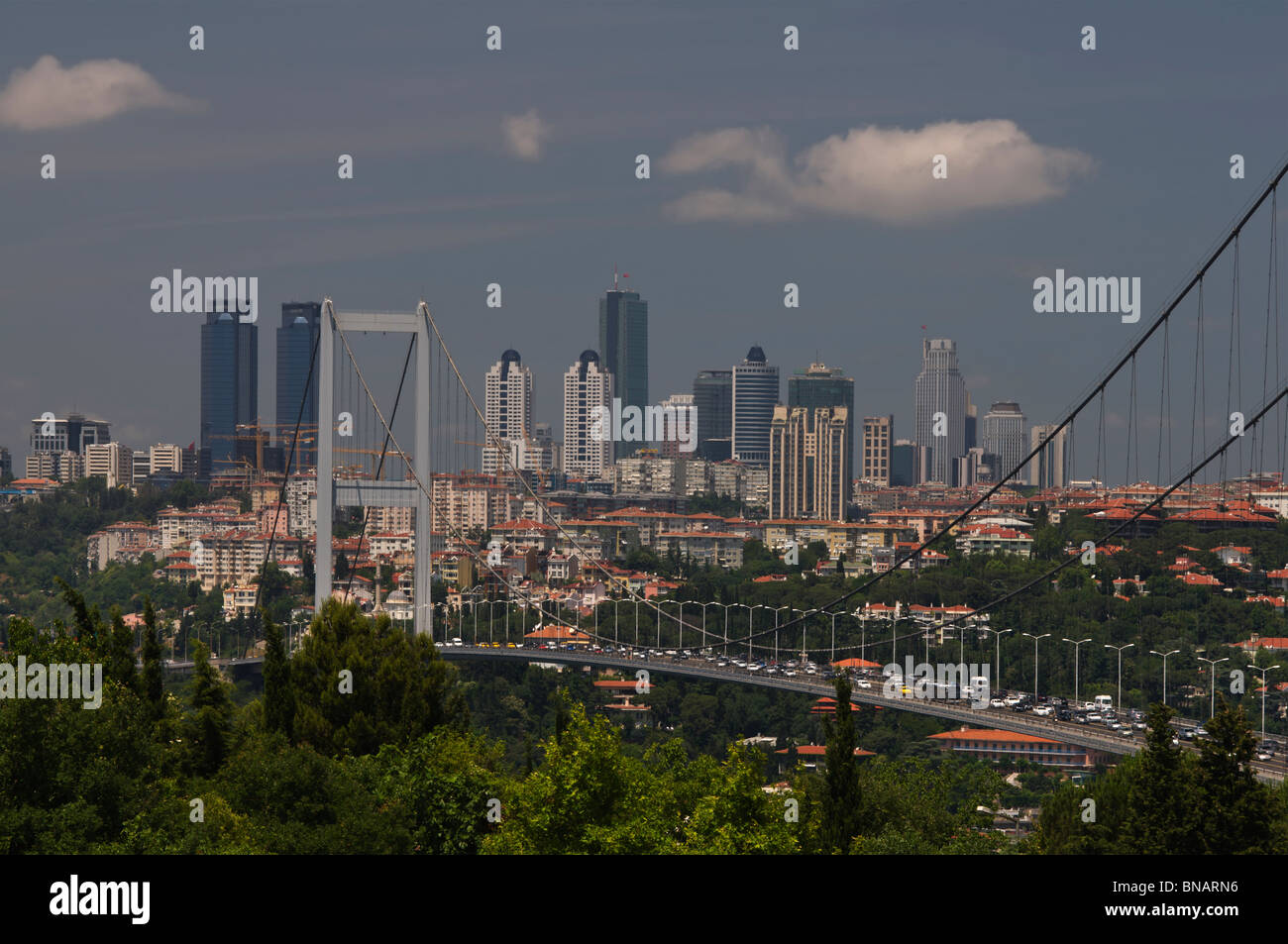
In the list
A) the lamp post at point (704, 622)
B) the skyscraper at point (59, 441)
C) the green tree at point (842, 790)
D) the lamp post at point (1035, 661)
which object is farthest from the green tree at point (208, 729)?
the skyscraper at point (59, 441)

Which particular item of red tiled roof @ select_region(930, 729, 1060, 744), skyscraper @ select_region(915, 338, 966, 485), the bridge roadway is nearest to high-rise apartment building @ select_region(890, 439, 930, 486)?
skyscraper @ select_region(915, 338, 966, 485)

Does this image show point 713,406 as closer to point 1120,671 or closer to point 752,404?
point 752,404

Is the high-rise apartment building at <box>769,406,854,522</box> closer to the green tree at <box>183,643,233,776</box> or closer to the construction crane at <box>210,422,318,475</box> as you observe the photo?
the construction crane at <box>210,422,318,475</box>

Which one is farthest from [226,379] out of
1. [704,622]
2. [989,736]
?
[989,736]

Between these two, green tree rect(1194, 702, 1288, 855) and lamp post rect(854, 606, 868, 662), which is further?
lamp post rect(854, 606, 868, 662)

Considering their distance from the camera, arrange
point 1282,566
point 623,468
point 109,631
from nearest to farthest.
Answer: point 109,631, point 1282,566, point 623,468
